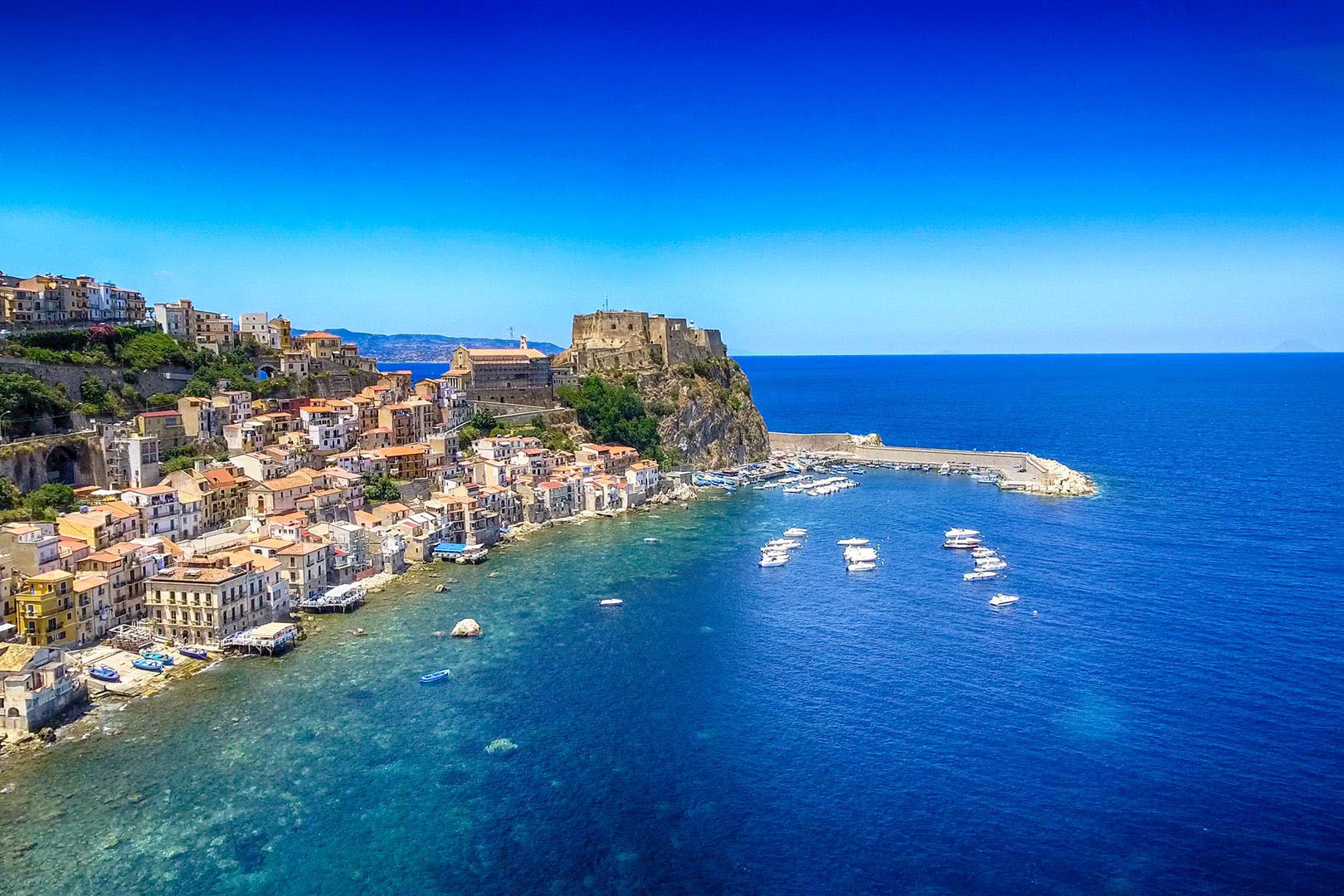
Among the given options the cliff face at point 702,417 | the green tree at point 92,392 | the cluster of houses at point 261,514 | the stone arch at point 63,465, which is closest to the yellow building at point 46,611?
the cluster of houses at point 261,514

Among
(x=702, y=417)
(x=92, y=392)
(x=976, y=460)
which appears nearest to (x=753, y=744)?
(x=92, y=392)

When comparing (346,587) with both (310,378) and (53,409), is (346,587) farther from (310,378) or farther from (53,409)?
(310,378)

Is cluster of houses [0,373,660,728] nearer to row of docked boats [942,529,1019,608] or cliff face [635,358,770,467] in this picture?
cliff face [635,358,770,467]

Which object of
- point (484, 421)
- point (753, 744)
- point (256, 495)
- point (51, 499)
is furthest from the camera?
point (484, 421)

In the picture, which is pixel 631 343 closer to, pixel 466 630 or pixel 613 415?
pixel 613 415

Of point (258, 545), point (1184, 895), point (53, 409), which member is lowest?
point (1184, 895)

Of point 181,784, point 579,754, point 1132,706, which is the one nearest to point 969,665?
point 1132,706

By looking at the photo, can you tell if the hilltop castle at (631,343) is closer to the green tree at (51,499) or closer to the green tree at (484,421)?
the green tree at (484,421)
